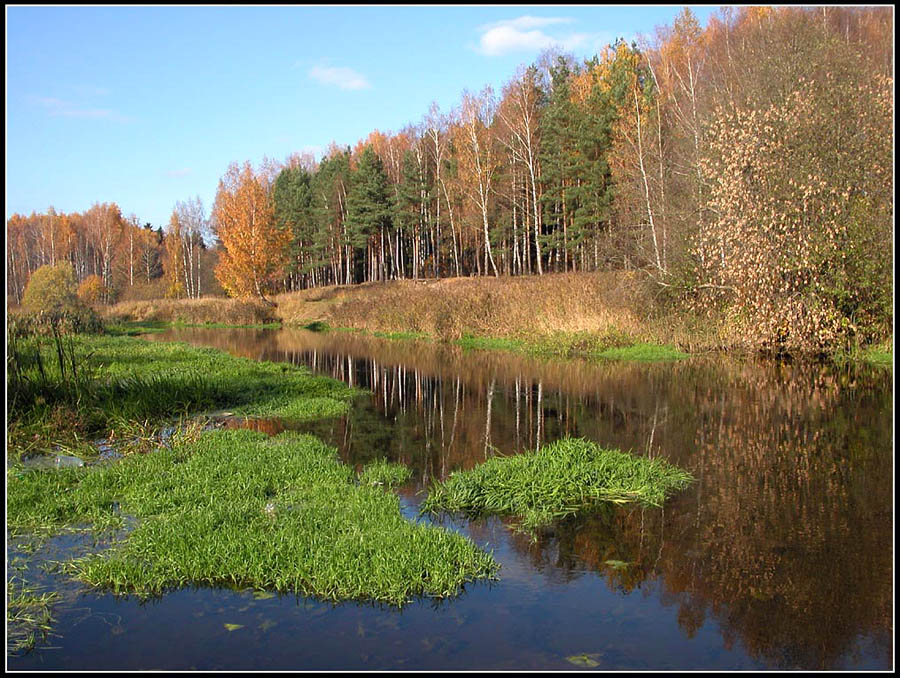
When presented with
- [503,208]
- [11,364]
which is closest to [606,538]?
[11,364]

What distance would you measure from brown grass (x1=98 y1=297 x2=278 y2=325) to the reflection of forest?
87.4 ft

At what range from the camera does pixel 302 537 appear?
255 inches

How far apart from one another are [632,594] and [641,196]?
23.7 meters

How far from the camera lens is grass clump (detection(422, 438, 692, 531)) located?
7762 mm

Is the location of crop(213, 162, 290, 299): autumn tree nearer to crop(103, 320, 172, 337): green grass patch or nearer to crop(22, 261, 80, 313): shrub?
crop(103, 320, 172, 337): green grass patch

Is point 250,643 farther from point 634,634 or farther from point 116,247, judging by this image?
point 116,247

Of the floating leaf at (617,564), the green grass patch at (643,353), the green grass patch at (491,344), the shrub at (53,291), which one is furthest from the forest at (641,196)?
the floating leaf at (617,564)

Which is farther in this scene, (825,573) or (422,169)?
(422,169)

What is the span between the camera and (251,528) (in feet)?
21.9

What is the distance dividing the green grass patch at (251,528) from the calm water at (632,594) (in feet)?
0.61

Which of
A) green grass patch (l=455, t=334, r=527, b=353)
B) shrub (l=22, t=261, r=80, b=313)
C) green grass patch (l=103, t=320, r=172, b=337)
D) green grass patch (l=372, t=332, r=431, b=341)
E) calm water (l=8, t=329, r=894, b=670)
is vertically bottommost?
calm water (l=8, t=329, r=894, b=670)

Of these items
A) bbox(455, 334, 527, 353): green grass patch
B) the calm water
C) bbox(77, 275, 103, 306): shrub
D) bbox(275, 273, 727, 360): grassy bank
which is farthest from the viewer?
bbox(77, 275, 103, 306): shrub

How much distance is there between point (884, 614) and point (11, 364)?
1171 centimetres

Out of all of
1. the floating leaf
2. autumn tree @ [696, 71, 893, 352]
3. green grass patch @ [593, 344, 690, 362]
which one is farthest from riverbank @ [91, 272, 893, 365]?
the floating leaf
